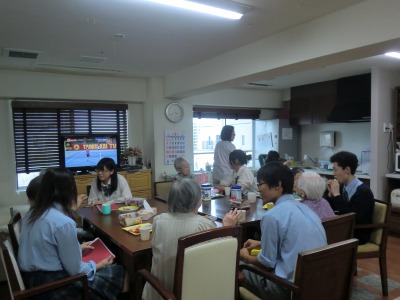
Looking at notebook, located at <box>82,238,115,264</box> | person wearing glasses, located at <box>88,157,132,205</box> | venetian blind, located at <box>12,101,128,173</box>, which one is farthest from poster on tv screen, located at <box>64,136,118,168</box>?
notebook, located at <box>82,238,115,264</box>

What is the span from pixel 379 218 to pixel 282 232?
57.3 inches

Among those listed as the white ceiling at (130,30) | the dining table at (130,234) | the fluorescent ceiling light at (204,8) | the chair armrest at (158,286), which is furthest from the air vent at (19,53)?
the chair armrest at (158,286)

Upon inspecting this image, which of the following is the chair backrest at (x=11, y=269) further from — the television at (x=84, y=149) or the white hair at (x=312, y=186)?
the television at (x=84, y=149)

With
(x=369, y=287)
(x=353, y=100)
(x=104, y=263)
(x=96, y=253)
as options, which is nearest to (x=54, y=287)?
(x=104, y=263)

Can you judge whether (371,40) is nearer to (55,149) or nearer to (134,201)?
(134,201)

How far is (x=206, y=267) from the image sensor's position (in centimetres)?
156

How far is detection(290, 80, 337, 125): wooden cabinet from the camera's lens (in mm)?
5461

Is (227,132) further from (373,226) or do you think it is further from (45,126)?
(45,126)

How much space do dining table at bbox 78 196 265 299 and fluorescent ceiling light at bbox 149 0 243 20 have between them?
1650mm

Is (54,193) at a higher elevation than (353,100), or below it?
below

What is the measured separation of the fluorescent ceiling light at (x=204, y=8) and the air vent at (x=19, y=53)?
6.68 feet

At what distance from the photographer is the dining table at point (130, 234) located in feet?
6.39

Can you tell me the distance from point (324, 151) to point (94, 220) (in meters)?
4.82

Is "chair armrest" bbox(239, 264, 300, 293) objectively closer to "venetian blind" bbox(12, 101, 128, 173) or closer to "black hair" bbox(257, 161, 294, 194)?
"black hair" bbox(257, 161, 294, 194)
